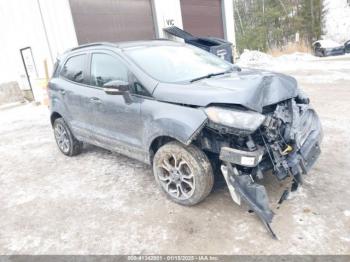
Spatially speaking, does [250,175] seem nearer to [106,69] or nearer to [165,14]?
[106,69]

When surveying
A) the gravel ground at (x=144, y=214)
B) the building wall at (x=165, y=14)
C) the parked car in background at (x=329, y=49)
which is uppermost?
the building wall at (x=165, y=14)

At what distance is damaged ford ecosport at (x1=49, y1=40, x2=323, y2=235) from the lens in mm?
2891

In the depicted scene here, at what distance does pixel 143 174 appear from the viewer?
4297 mm

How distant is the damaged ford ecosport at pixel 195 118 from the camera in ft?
9.48

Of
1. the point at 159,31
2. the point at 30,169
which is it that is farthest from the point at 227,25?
the point at 30,169

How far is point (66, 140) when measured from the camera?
206 inches

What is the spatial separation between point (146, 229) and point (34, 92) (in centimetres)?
933

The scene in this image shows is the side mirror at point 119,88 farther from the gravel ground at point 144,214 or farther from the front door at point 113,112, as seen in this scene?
the gravel ground at point 144,214

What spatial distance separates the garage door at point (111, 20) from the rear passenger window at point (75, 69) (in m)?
5.50

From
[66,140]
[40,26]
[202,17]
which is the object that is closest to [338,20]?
[202,17]

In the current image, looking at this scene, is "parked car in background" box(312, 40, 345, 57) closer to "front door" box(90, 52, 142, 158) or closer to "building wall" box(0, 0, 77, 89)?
"building wall" box(0, 0, 77, 89)

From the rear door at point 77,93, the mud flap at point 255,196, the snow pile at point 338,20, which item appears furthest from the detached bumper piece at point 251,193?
the snow pile at point 338,20

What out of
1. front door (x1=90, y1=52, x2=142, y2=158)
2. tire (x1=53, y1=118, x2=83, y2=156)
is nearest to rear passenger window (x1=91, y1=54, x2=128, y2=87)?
front door (x1=90, y1=52, x2=142, y2=158)

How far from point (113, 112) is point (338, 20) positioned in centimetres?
3633
